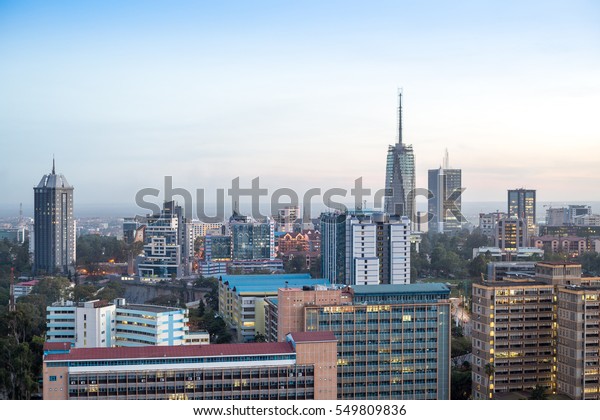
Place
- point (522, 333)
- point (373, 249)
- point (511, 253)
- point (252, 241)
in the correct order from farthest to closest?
point (252, 241), point (511, 253), point (373, 249), point (522, 333)

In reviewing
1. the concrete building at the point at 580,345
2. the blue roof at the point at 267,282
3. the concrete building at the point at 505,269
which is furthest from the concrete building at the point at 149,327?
the concrete building at the point at 505,269

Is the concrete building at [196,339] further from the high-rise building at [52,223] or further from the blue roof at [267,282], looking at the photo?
the high-rise building at [52,223]

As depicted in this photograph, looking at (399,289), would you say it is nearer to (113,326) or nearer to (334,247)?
(113,326)

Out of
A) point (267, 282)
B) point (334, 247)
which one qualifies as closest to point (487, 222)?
point (334, 247)

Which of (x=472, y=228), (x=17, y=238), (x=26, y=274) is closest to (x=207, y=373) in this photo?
(x=26, y=274)

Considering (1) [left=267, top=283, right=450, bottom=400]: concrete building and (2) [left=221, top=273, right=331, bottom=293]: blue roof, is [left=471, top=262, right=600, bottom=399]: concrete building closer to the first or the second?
(1) [left=267, top=283, right=450, bottom=400]: concrete building

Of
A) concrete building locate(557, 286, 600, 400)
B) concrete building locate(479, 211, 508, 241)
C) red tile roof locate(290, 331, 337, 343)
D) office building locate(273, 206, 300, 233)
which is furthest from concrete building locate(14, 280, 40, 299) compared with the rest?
concrete building locate(479, 211, 508, 241)

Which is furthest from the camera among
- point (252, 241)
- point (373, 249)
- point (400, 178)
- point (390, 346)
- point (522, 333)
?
point (400, 178)
